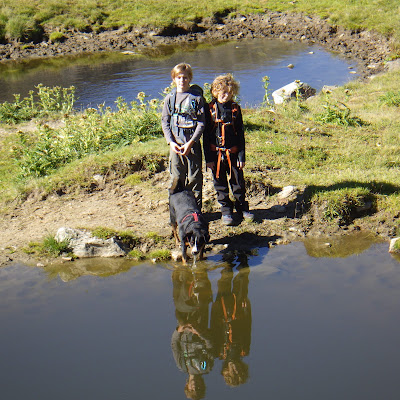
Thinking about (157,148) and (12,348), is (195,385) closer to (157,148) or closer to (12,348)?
(12,348)

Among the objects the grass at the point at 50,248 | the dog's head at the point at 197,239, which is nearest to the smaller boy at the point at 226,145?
the dog's head at the point at 197,239

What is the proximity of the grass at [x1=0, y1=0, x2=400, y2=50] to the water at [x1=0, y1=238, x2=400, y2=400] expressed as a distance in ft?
58.2

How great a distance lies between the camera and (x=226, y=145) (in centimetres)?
637

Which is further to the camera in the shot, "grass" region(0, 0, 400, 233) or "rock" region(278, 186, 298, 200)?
"grass" region(0, 0, 400, 233)

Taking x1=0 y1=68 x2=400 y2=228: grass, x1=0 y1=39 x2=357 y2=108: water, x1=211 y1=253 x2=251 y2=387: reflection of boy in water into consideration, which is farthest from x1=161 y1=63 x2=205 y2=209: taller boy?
x1=0 y1=39 x2=357 y2=108: water

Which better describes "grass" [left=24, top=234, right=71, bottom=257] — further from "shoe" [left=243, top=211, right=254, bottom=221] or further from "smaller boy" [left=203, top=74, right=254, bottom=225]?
"shoe" [left=243, top=211, right=254, bottom=221]

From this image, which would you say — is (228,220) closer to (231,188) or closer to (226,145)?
(231,188)

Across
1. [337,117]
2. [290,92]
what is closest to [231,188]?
[337,117]

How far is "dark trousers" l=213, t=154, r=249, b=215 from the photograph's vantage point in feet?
21.4

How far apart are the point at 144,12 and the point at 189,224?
21.8 metres

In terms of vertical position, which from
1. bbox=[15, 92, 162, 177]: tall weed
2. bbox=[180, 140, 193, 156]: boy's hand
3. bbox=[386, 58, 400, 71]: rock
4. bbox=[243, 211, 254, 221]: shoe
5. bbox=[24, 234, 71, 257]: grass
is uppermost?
bbox=[180, 140, 193, 156]: boy's hand

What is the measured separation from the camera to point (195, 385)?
4.21 m

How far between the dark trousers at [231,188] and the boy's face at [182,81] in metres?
0.99

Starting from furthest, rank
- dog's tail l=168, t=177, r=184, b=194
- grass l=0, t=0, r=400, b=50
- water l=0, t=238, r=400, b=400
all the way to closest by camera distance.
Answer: grass l=0, t=0, r=400, b=50 < dog's tail l=168, t=177, r=184, b=194 < water l=0, t=238, r=400, b=400
